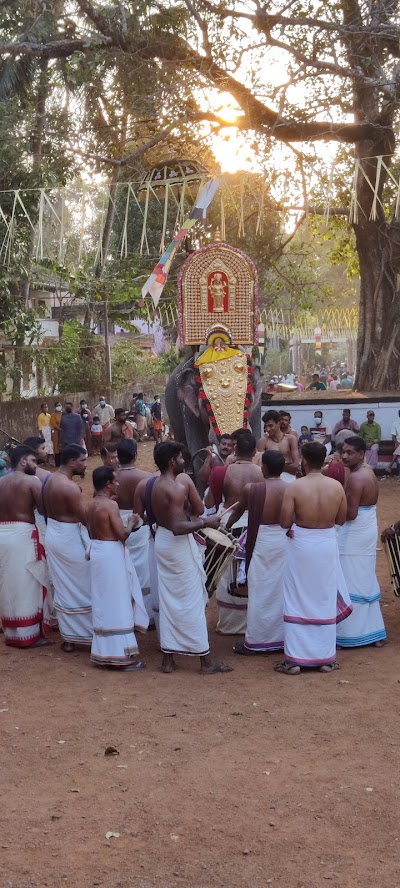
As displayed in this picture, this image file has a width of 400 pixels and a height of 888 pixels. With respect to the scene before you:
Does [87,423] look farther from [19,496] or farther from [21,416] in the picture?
[19,496]

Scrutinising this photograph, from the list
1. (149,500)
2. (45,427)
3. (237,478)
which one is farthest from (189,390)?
(45,427)

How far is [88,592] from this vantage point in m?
7.58

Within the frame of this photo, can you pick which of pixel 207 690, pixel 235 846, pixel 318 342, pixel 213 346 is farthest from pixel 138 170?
pixel 318 342

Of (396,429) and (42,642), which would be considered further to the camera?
(396,429)

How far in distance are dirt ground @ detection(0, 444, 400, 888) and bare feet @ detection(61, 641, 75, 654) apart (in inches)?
12.8

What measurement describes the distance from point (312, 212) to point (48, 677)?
534 inches

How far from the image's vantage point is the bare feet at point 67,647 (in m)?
7.64

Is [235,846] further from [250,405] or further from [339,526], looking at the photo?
[250,405]

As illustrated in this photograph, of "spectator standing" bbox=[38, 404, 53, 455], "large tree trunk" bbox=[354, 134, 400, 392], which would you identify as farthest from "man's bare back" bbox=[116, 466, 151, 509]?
"spectator standing" bbox=[38, 404, 53, 455]

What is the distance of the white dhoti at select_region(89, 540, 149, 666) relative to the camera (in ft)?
22.9

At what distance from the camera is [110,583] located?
6.96 metres

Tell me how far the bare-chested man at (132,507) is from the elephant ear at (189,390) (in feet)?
13.3

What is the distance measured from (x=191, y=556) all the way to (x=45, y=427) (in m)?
14.2

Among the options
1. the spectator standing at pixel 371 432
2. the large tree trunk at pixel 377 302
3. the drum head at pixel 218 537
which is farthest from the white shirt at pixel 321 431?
the drum head at pixel 218 537
